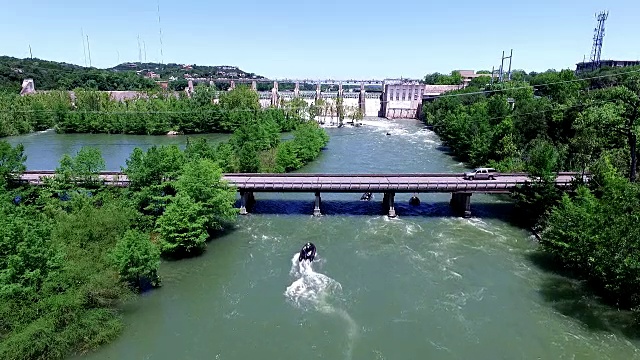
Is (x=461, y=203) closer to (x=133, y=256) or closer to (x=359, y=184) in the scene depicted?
(x=359, y=184)

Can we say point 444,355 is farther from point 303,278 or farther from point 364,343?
point 303,278

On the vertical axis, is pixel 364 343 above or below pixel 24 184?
below

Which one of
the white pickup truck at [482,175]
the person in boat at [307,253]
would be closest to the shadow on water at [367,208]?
the white pickup truck at [482,175]

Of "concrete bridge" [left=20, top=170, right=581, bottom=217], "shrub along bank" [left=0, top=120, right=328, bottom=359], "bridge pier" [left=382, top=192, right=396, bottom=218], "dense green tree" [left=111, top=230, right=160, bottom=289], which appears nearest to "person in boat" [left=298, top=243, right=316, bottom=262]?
"shrub along bank" [left=0, top=120, right=328, bottom=359]

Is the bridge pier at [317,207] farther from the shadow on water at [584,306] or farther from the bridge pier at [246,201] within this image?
the shadow on water at [584,306]

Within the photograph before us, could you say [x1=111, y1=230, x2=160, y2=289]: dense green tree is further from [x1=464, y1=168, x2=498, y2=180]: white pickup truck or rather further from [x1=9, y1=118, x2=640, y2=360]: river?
[x1=464, y1=168, x2=498, y2=180]: white pickup truck

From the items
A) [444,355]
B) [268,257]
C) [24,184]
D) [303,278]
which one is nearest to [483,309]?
[444,355]
